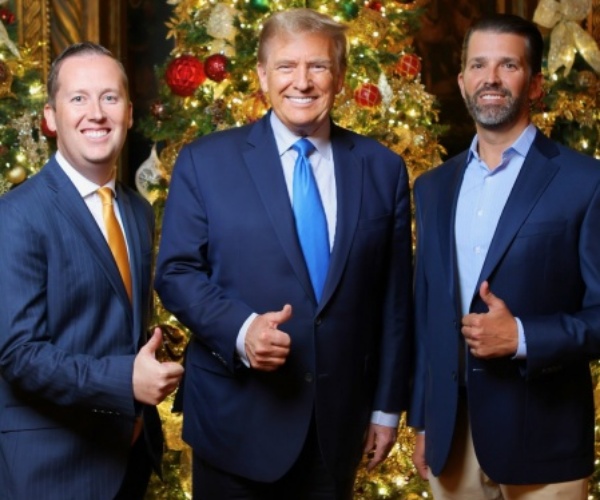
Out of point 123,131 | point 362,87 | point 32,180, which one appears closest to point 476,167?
point 123,131

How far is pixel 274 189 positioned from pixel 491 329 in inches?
30.7

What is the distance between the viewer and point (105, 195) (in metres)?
3.19

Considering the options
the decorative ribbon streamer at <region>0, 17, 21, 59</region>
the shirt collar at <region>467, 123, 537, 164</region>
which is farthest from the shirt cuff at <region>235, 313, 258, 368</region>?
the decorative ribbon streamer at <region>0, 17, 21, 59</region>

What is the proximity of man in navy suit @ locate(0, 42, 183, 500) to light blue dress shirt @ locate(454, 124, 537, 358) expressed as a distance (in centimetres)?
99

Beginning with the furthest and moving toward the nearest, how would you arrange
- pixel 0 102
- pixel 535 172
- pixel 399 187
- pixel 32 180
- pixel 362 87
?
pixel 0 102 → pixel 362 87 → pixel 399 187 → pixel 535 172 → pixel 32 180

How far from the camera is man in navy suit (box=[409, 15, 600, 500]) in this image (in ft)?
10.8

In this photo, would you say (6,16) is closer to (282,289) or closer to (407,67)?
(407,67)

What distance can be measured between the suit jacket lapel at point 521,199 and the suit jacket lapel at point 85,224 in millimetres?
1083

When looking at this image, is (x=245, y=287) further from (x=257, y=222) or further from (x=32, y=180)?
(x=32, y=180)

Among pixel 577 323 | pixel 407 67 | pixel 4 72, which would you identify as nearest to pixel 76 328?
pixel 577 323

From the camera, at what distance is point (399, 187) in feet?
11.8

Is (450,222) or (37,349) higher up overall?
(450,222)

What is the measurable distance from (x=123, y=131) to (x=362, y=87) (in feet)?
9.68

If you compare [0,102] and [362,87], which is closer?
[362,87]
